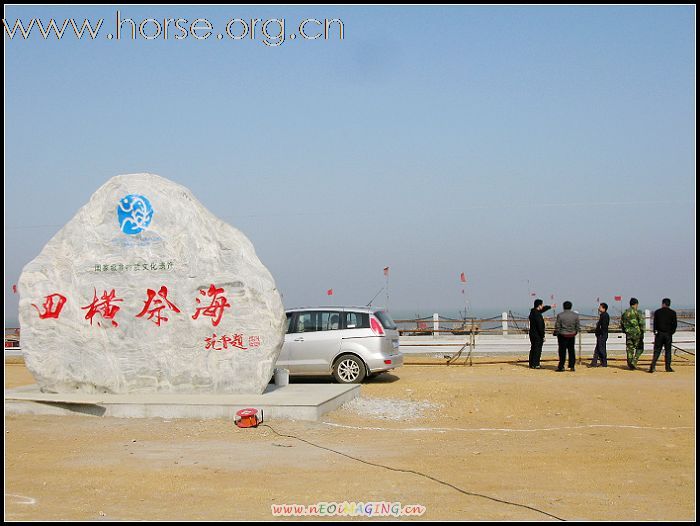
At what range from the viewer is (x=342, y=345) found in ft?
55.0

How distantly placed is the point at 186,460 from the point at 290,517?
2838 mm

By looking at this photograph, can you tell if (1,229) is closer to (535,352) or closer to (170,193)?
(170,193)

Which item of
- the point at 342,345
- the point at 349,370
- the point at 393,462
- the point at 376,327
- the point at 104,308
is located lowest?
the point at 393,462

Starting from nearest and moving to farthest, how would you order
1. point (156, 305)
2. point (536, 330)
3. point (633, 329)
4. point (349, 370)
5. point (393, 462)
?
point (393, 462) → point (156, 305) → point (349, 370) → point (633, 329) → point (536, 330)

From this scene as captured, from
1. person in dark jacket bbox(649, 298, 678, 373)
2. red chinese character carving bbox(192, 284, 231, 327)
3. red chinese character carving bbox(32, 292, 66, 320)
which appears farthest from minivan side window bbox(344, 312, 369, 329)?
person in dark jacket bbox(649, 298, 678, 373)

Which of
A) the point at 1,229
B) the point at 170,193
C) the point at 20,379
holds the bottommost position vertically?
the point at 20,379

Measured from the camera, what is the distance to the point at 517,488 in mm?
8102

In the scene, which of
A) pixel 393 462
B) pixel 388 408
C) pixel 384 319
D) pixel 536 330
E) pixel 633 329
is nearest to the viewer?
pixel 393 462

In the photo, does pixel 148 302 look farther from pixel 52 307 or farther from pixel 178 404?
pixel 178 404

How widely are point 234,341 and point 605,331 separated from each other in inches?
405

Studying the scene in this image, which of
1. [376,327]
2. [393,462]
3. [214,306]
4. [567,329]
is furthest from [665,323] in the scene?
[393,462]

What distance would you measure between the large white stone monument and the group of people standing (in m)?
8.05

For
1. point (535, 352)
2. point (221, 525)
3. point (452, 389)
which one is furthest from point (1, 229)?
point (535, 352)

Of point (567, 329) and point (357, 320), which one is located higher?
point (357, 320)
